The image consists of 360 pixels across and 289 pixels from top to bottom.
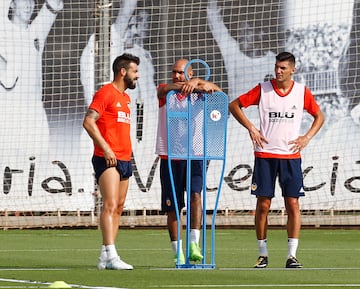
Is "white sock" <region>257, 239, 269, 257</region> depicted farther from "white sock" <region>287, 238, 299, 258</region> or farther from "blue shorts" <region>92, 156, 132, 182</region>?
"blue shorts" <region>92, 156, 132, 182</region>

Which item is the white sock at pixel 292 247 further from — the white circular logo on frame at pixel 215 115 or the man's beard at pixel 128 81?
the man's beard at pixel 128 81

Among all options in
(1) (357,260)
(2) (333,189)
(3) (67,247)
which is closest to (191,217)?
(1) (357,260)

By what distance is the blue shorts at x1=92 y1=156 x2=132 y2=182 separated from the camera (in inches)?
474

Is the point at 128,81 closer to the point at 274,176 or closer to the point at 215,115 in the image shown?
the point at 215,115

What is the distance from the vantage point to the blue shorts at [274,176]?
1262 centimetres

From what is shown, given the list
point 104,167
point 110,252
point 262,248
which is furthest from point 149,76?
point 110,252

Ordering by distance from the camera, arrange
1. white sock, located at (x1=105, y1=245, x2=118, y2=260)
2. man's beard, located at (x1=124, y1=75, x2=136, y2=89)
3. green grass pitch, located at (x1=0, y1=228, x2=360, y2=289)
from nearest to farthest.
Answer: green grass pitch, located at (x1=0, y1=228, x2=360, y2=289), white sock, located at (x1=105, y1=245, x2=118, y2=260), man's beard, located at (x1=124, y1=75, x2=136, y2=89)

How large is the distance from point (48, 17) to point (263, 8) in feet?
12.6

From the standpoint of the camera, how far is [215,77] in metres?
22.7

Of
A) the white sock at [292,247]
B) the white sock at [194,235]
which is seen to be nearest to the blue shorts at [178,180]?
the white sock at [194,235]

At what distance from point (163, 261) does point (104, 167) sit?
1.86 meters

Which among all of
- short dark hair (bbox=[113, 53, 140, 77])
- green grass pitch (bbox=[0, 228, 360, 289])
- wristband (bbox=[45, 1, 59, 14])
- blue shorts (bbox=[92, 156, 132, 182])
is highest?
wristband (bbox=[45, 1, 59, 14])

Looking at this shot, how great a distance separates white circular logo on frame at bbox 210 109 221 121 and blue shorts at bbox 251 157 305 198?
798 mm

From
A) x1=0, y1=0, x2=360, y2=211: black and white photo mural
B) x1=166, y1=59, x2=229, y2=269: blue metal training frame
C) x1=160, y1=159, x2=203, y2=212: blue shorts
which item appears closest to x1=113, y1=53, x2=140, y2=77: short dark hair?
x1=166, y1=59, x2=229, y2=269: blue metal training frame
